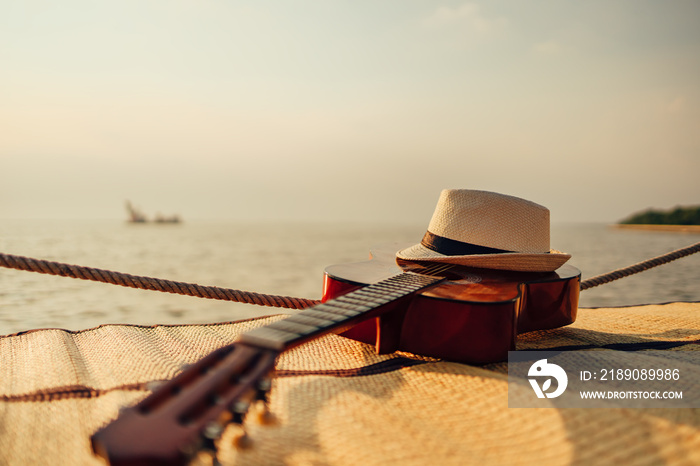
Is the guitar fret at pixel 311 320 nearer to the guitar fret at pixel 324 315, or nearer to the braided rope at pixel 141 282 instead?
the guitar fret at pixel 324 315

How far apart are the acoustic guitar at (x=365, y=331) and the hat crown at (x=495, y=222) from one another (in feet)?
0.43

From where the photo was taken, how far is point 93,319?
10.5 feet

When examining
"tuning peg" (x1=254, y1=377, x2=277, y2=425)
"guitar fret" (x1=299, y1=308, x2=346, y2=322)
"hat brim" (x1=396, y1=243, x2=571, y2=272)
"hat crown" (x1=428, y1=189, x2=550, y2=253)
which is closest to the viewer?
"tuning peg" (x1=254, y1=377, x2=277, y2=425)

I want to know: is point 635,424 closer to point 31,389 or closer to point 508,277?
point 508,277

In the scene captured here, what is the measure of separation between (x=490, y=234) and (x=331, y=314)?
1008 millimetres

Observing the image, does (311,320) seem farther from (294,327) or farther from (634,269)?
(634,269)

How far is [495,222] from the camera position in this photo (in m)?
1.75

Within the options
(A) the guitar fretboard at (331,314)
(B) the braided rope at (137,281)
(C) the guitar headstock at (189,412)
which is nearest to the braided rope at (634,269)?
(A) the guitar fretboard at (331,314)

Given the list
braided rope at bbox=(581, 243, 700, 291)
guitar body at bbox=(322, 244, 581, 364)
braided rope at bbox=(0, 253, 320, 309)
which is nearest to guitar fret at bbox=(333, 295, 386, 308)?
guitar body at bbox=(322, 244, 581, 364)

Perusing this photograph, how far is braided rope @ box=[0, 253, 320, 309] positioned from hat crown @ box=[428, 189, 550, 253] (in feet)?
2.40

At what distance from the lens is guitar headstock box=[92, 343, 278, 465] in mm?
486

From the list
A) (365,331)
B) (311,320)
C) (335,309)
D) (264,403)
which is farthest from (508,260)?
(264,403)

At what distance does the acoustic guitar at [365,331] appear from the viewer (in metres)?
0.52

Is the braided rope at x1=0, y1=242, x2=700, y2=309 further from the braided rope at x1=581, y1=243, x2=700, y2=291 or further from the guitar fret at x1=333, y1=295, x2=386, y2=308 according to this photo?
the braided rope at x1=581, y1=243, x2=700, y2=291
